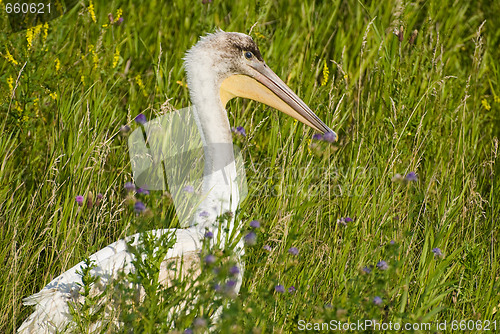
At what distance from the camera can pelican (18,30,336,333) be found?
3.02 m

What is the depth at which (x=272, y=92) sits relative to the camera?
3850 millimetres

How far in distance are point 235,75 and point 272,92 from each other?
0.27m

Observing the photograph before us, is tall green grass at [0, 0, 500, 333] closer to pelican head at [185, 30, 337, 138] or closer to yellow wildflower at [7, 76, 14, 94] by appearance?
yellow wildflower at [7, 76, 14, 94]

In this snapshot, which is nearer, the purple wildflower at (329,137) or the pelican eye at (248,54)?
the purple wildflower at (329,137)

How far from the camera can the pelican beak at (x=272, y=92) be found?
12.5ft

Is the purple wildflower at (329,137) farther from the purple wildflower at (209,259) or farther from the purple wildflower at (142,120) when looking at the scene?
the purple wildflower at (209,259)

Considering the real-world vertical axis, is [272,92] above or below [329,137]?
above

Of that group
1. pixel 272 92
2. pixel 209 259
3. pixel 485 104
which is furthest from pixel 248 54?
pixel 485 104

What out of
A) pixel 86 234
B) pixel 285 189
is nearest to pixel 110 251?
pixel 86 234

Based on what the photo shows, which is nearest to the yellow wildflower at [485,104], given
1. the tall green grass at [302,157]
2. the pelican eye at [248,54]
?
the tall green grass at [302,157]

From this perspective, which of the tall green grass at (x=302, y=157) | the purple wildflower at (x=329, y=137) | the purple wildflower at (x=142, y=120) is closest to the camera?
the tall green grass at (x=302, y=157)

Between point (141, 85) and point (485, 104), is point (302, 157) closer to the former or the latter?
point (141, 85)

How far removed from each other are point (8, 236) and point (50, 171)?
0.50 metres

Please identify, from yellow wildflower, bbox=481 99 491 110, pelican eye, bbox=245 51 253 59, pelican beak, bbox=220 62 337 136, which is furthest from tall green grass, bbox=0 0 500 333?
pelican eye, bbox=245 51 253 59
